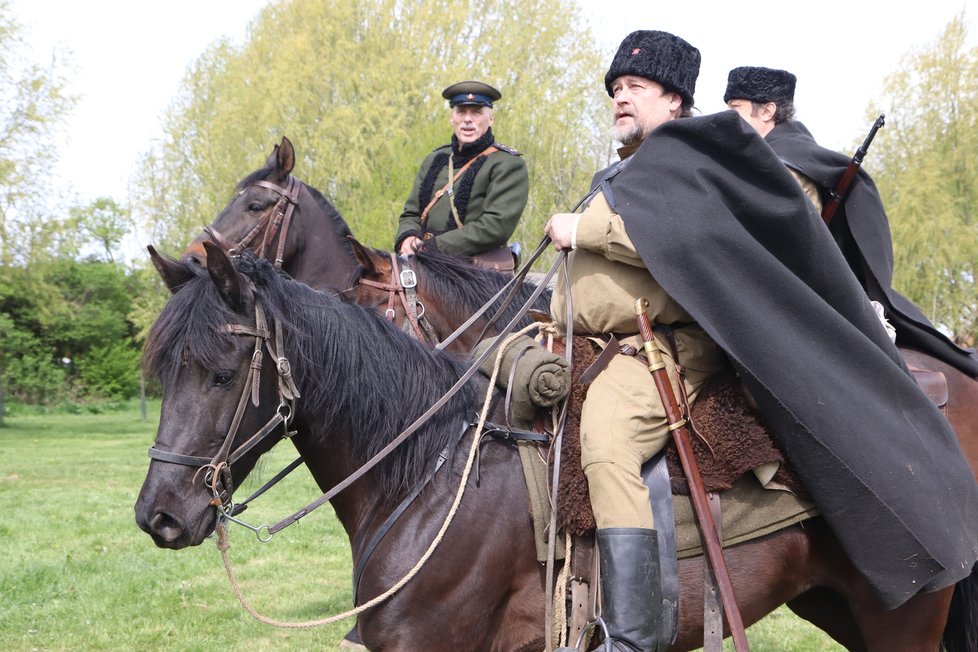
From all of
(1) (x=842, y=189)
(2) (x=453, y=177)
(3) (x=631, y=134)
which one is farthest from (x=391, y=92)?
(3) (x=631, y=134)

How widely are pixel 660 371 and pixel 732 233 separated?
53cm

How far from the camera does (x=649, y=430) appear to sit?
10.4 ft

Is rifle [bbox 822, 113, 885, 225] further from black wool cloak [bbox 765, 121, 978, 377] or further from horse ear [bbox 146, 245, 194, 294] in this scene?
horse ear [bbox 146, 245, 194, 294]

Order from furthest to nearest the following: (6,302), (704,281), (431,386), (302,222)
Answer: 1. (6,302)
2. (302,222)
3. (431,386)
4. (704,281)

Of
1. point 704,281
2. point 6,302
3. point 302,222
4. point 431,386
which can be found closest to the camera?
point 704,281

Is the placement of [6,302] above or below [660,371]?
below

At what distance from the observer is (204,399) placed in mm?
2998

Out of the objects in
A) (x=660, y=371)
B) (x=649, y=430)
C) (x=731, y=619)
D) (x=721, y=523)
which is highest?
(x=660, y=371)

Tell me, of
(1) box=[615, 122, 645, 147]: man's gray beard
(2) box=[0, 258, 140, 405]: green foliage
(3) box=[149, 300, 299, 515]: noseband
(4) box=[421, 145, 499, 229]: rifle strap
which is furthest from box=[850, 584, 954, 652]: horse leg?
(2) box=[0, 258, 140, 405]: green foliage

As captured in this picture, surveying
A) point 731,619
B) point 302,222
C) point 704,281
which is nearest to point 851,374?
point 704,281

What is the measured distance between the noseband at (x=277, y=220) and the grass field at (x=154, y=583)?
157cm

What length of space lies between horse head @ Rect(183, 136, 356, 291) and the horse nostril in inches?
140

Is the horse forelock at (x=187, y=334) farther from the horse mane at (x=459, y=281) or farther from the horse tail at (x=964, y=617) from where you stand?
the horse tail at (x=964, y=617)

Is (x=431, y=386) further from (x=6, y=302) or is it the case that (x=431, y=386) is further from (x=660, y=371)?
(x=6, y=302)
